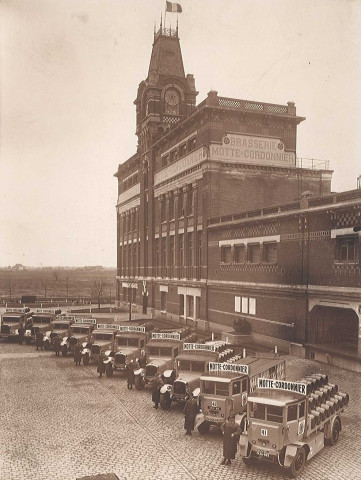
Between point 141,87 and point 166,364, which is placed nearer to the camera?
point 166,364

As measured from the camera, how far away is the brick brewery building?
26.2m

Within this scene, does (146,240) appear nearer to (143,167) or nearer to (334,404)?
(143,167)

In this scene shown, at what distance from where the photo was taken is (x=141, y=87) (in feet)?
176

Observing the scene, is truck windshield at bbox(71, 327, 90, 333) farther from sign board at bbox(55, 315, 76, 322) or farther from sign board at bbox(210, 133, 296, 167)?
sign board at bbox(210, 133, 296, 167)

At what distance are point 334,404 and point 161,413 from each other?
6.24m

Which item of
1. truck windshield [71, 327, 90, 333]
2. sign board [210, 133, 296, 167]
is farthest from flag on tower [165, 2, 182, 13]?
truck windshield [71, 327, 90, 333]

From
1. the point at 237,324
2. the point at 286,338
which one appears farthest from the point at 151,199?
the point at 286,338

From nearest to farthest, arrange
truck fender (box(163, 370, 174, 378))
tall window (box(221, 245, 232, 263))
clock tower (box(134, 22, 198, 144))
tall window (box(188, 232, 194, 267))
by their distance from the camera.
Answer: truck fender (box(163, 370, 174, 378)) → tall window (box(221, 245, 232, 263)) → tall window (box(188, 232, 194, 267)) → clock tower (box(134, 22, 198, 144))

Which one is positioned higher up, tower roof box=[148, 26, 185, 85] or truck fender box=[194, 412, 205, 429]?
tower roof box=[148, 26, 185, 85]

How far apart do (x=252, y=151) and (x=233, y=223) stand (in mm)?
7794

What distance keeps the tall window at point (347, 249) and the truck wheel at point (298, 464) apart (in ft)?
43.9

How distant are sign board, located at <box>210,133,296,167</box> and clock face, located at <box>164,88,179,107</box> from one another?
48.5 ft

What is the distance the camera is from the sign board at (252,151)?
1517 inches

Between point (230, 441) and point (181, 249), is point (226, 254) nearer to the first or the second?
point (181, 249)
